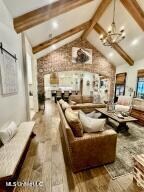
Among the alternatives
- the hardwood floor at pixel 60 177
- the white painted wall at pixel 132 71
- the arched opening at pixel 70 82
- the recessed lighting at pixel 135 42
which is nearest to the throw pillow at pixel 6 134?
the hardwood floor at pixel 60 177

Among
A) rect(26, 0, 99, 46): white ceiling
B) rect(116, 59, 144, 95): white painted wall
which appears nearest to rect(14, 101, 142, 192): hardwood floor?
rect(26, 0, 99, 46): white ceiling

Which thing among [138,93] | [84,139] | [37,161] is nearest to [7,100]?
[37,161]

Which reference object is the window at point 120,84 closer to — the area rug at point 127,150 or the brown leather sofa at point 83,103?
the brown leather sofa at point 83,103

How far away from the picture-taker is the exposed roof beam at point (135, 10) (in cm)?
359

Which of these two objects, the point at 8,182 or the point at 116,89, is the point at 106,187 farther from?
the point at 116,89

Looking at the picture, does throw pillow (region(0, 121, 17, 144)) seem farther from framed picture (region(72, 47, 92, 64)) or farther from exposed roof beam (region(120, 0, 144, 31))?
framed picture (region(72, 47, 92, 64))

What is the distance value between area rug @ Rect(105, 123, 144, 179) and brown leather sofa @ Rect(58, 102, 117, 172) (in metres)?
0.16

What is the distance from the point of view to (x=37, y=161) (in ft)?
7.04

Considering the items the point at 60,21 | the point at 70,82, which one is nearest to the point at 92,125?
the point at 60,21

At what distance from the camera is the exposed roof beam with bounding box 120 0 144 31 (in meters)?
3.59

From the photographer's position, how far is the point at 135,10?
3721 millimetres

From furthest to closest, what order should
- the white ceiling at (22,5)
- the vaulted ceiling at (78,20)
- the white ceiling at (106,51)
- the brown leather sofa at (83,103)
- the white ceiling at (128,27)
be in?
the white ceiling at (106,51)
the brown leather sofa at (83,103)
the white ceiling at (128,27)
the vaulted ceiling at (78,20)
the white ceiling at (22,5)

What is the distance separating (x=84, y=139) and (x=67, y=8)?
3113mm

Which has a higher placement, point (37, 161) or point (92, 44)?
point (92, 44)
